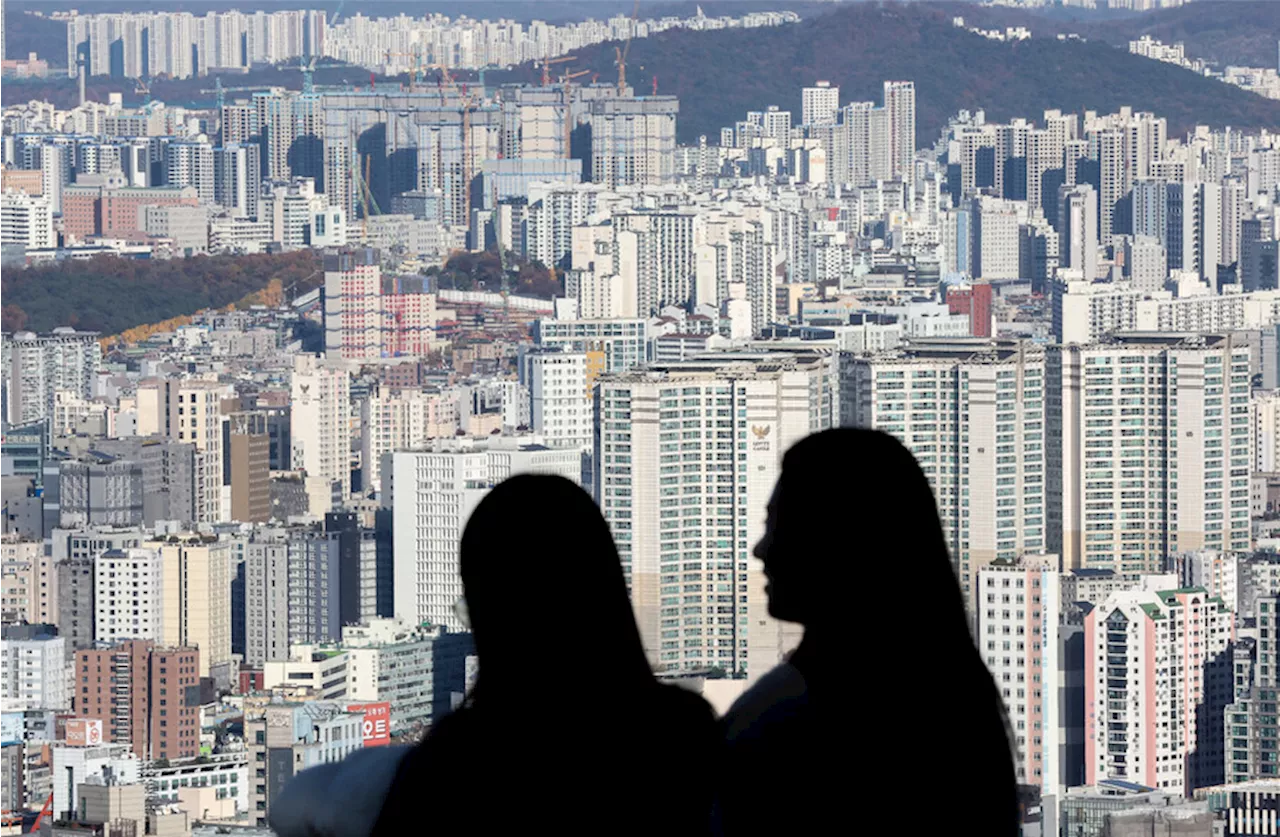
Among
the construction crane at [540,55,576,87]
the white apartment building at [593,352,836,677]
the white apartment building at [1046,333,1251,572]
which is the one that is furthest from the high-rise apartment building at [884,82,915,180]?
the white apartment building at [593,352,836,677]

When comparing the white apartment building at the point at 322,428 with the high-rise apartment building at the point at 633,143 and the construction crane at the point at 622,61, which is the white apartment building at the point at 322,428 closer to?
the high-rise apartment building at the point at 633,143

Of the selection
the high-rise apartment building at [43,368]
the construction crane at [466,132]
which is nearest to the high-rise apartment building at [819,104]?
the construction crane at [466,132]

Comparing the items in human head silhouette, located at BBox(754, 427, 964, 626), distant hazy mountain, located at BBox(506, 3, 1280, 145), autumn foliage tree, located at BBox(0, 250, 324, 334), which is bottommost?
human head silhouette, located at BBox(754, 427, 964, 626)

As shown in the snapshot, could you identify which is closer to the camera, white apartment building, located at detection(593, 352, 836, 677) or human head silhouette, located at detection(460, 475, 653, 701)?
human head silhouette, located at detection(460, 475, 653, 701)

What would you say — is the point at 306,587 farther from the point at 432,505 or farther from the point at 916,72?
the point at 916,72

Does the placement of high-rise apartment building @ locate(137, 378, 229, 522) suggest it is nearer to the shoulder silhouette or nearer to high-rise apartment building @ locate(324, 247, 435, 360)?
high-rise apartment building @ locate(324, 247, 435, 360)

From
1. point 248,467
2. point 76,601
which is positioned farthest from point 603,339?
point 76,601

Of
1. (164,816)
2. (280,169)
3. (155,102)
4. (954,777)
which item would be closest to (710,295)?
(280,169)
